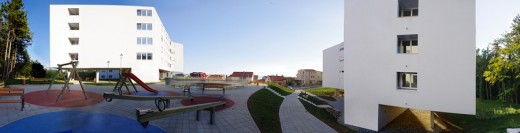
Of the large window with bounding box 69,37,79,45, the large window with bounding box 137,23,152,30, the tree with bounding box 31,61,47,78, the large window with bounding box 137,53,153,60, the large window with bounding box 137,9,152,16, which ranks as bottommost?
the tree with bounding box 31,61,47,78

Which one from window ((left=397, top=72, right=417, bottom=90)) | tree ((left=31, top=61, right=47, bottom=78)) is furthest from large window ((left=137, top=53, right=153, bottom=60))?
window ((left=397, top=72, right=417, bottom=90))

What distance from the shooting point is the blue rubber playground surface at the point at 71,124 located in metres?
2.86

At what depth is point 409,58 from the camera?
1056 cm

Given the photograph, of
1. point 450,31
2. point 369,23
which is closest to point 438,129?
point 450,31

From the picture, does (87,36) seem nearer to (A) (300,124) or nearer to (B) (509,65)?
(A) (300,124)

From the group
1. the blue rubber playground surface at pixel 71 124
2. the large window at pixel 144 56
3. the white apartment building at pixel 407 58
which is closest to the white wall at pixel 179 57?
the large window at pixel 144 56

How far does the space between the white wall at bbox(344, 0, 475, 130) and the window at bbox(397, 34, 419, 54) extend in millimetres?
663

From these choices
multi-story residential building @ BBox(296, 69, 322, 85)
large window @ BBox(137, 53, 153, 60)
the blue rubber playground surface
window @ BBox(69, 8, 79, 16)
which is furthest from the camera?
multi-story residential building @ BBox(296, 69, 322, 85)

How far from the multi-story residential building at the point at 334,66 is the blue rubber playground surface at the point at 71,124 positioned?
89.3 feet

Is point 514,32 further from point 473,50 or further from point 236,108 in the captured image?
point 236,108

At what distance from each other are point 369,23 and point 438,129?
741 cm

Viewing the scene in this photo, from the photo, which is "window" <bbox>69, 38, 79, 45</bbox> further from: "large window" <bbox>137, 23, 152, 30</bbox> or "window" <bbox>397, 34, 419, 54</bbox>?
"large window" <bbox>137, 23, 152, 30</bbox>

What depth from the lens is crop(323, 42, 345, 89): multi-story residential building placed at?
29.6 metres

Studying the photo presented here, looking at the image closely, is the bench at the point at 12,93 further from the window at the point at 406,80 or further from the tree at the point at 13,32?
the window at the point at 406,80
